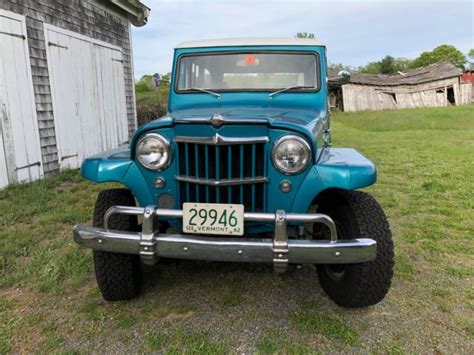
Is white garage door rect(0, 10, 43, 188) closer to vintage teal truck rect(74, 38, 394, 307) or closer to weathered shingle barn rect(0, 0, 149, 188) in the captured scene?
weathered shingle barn rect(0, 0, 149, 188)

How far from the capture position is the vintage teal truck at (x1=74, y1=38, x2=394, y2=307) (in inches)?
82.5

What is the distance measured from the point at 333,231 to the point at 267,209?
1.38 ft

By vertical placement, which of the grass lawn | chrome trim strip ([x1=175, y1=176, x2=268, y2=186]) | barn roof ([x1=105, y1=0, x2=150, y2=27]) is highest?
barn roof ([x1=105, y1=0, x2=150, y2=27])

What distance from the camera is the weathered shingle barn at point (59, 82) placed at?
5.57 metres

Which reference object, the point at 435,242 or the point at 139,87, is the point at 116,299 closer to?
the point at 435,242

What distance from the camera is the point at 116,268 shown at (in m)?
2.50

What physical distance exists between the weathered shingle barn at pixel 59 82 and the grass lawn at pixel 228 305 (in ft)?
7.05

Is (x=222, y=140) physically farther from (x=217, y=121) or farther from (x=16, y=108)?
(x=16, y=108)

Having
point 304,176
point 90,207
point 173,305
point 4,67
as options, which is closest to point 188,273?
point 173,305

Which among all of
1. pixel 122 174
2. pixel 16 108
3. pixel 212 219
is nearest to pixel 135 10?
pixel 16 108

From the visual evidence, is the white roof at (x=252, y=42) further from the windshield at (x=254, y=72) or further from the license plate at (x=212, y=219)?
the license plate at (x=212, y=219)

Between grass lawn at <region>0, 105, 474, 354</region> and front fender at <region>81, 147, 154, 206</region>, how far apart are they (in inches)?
30.7

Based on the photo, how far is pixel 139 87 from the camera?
20.7 meters

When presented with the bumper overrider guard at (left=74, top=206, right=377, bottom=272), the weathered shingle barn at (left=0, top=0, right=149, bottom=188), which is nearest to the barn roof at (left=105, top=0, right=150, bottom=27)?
the weathered shingle barn at (left=0, top=0, right=149, bottom=188)
